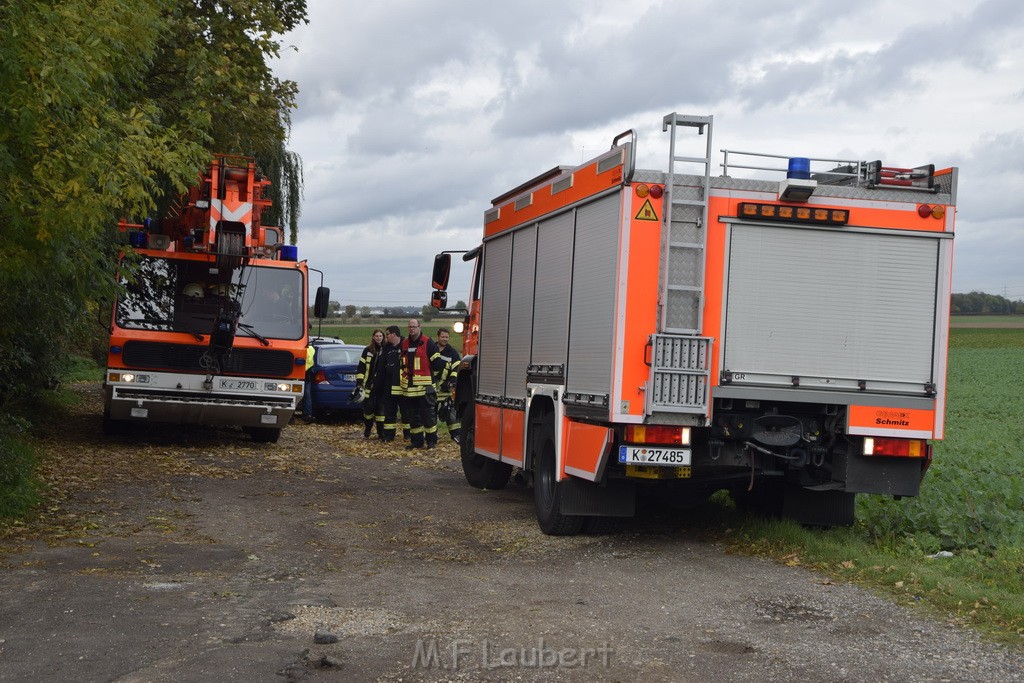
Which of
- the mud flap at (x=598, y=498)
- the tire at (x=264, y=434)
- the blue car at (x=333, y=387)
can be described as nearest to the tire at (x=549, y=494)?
the mud flap at (x=598, y=498)

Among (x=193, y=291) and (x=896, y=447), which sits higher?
(x=193, y=291)

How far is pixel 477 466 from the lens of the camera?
13242mm

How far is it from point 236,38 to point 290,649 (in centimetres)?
1444

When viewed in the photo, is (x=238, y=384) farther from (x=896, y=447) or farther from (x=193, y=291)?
(x=896, y=447)

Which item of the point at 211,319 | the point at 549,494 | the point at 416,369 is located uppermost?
the point at 211,319

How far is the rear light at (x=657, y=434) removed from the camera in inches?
339

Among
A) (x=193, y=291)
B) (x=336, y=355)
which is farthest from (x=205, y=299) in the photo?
(x=336, y=355)

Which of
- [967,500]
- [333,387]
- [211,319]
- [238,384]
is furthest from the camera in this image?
[333,387]

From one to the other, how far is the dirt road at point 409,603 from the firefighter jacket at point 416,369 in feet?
16.4

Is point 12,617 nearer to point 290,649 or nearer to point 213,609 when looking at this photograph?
point 213,609

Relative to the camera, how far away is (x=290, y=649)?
19.7 ft

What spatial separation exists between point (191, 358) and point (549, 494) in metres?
7.28

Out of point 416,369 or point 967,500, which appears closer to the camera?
point 967,500

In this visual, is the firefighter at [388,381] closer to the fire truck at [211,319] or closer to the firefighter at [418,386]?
the firefighter at [418,386]
